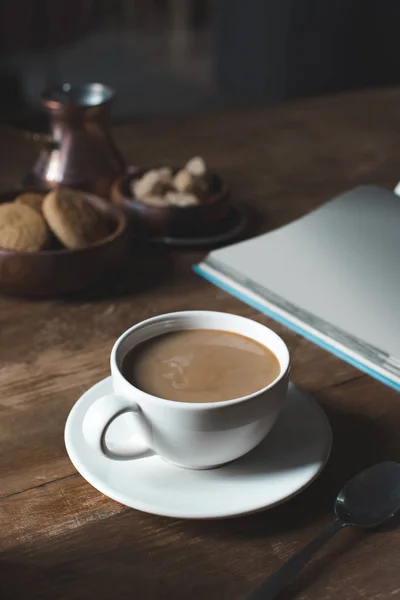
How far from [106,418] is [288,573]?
138mm

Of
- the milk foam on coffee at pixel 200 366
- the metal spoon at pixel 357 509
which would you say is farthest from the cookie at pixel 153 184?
the metal spoon at pixel 357 509

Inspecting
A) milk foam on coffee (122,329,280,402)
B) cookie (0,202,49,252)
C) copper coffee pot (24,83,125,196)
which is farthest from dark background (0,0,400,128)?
milk foam on coffee (122,329,280,402)

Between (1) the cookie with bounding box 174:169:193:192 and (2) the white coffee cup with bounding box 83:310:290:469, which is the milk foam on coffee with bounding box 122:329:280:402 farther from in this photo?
(1) the cookie with bounding box 174:169:193:192

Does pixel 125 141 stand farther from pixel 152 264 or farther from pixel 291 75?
pixel 291 75

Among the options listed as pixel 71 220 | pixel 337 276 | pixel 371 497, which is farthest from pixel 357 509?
pixel 71 220

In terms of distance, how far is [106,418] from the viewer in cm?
48

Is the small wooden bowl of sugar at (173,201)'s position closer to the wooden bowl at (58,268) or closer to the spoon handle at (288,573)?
the wooden bowl at (58,268)

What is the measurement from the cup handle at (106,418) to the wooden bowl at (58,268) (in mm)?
274

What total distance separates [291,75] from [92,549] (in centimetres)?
285

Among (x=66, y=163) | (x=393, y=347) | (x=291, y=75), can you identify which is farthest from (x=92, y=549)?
(x=291, y=75)

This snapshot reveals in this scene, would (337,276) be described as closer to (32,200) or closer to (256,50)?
(32,200)

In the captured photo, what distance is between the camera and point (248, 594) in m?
0.44

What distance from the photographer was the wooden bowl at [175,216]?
871mm

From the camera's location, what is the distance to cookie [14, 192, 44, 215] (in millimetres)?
805
